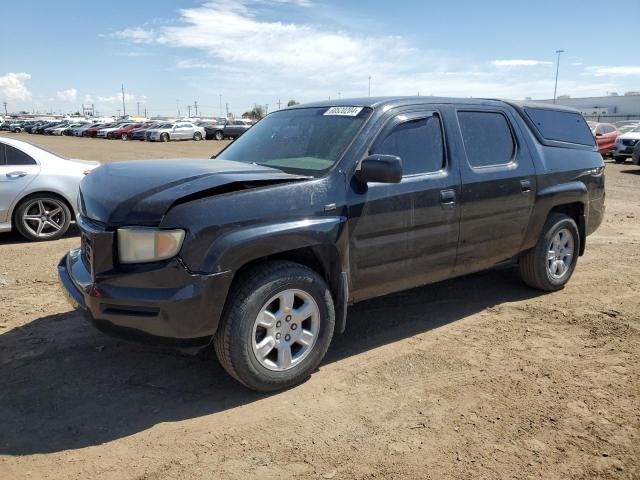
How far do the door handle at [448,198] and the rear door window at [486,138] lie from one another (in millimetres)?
414

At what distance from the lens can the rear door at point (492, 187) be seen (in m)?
4.55

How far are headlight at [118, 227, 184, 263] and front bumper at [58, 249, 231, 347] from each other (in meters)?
0.06

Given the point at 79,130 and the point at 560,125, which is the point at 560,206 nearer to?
the point at 560,125

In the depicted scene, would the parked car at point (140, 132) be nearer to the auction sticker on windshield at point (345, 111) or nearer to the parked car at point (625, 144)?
the parked car at point (625, 144)

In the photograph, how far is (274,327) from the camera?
348cm

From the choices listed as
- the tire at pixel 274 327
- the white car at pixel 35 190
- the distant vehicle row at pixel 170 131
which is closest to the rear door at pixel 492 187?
the tire at pixel 274 327

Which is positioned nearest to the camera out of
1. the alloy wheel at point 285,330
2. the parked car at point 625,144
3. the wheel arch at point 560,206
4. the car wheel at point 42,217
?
the alloy wheel at point 285,330

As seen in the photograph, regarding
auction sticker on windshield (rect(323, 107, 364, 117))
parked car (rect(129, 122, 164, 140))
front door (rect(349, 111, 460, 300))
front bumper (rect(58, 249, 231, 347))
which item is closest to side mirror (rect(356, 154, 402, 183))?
front door (rect(349, 111, 460, 300))

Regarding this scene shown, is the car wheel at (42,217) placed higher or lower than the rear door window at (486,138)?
lower

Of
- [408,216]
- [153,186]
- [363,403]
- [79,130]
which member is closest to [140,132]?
[79,130]

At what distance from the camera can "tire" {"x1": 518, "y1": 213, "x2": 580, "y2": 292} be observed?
5387 millimetres

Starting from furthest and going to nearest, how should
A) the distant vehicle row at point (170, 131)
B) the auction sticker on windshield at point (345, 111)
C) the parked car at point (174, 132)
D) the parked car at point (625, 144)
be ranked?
1. the distant vehicle row at point (170, 131)
2. the parked car at point (174, 132)
3. the parked car at point (625, 144)
4. the auction sticker on windshield at point (345, 111)

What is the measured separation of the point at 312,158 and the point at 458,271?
1.61 m

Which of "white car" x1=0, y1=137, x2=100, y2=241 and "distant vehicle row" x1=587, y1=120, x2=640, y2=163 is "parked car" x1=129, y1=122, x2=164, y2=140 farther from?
"white car" x1=0, y1=137, x2=100, y2=241
